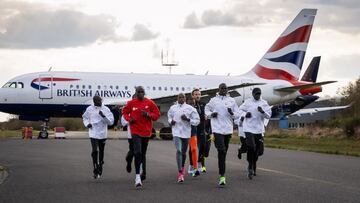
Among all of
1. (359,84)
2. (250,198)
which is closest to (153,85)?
(250,198)

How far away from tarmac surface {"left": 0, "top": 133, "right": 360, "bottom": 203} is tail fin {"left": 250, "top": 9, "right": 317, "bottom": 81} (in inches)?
882

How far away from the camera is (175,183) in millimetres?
14695

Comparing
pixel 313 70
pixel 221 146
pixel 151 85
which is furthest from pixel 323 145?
pixel 221 146

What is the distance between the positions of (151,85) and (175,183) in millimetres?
27006

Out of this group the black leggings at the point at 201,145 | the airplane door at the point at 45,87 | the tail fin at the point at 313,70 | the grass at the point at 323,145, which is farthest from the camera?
the tail fin at the point at 313,70

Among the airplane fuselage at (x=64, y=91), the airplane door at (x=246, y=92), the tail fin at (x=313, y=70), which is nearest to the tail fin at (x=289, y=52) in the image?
the airplane door at (x=246, y=92)

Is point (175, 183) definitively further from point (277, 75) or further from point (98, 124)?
point (277, 75)

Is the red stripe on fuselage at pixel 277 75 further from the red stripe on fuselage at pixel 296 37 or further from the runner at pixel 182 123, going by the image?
the runner at pixel 182 123

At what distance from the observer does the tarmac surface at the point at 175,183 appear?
40.1 feet

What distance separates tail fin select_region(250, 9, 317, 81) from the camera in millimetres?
43406

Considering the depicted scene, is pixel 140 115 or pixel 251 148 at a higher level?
pixel 140 115

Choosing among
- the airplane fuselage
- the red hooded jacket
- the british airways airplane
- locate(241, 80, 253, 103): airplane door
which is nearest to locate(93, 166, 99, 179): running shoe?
the red hooded jacket

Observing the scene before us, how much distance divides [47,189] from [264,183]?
3.96 metres

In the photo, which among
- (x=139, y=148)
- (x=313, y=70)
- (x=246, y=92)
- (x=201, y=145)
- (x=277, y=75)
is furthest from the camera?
(x=313, y=70)
